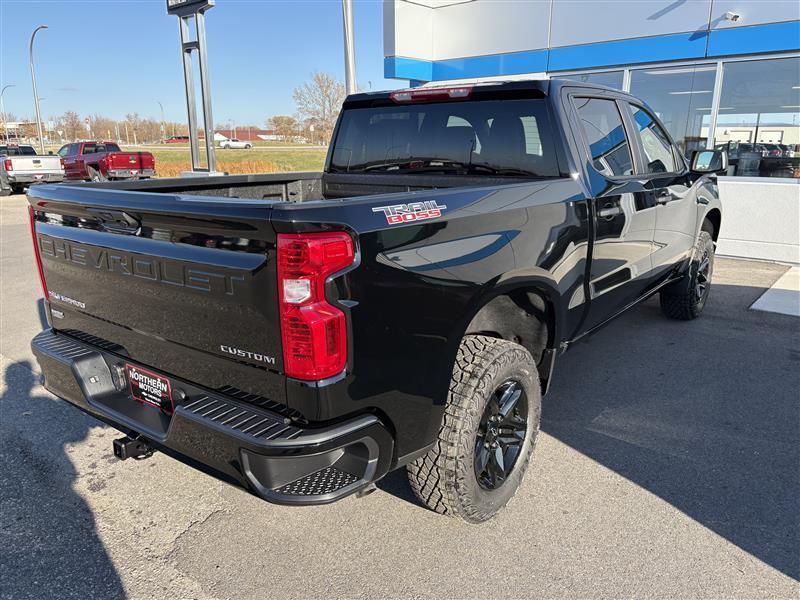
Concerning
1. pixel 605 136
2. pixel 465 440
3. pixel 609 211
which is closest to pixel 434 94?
pixel 605 136

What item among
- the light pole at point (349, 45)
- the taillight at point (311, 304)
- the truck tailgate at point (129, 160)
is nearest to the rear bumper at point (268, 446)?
the taillight at point (311, 304)

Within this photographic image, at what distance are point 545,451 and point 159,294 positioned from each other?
229cm

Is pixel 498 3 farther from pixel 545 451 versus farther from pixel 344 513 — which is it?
pixel 344 513

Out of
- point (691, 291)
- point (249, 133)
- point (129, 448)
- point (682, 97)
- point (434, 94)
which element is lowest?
point (691, 291)

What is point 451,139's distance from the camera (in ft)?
12.0

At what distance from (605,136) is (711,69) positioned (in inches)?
281

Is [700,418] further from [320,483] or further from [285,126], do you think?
[285,126]

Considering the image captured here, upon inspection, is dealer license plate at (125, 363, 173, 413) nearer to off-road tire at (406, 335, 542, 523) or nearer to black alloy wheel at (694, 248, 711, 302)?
off-road tire at (406, 335, 542, 523)

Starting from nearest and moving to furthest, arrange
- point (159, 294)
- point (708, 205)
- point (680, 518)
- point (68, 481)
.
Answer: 1. point (159, 294)
2. point (680, 518)
3. point (68, 481)
4. point (708, 205)

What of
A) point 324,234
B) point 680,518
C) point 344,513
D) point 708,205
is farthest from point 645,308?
point 324,234

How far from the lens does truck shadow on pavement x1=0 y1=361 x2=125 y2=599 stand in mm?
2430

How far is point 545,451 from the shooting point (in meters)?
3.49

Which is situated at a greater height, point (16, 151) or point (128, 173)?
point (16, 151)

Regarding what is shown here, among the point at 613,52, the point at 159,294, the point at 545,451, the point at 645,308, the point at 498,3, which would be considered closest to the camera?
the point at 159,294
